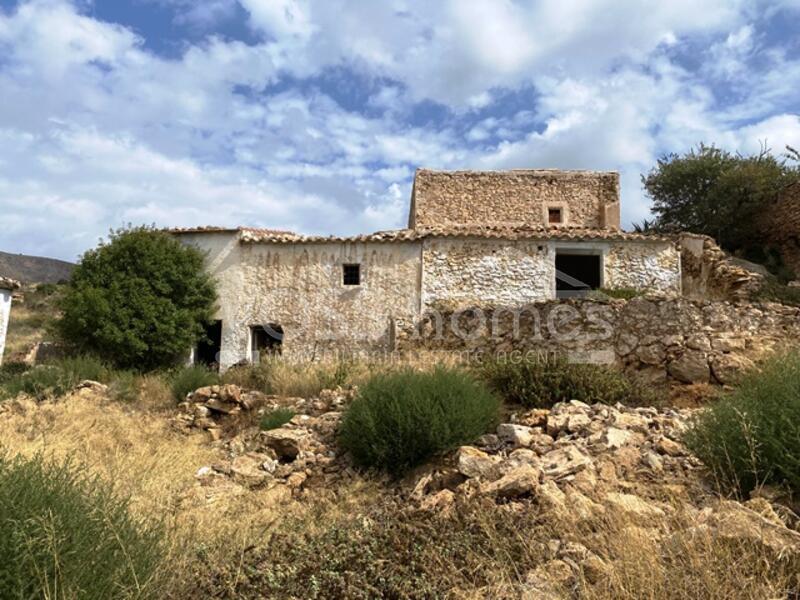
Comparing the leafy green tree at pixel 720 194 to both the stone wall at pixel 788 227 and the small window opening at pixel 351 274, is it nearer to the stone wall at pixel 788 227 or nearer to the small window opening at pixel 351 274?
the stone wall at pixel 788 227

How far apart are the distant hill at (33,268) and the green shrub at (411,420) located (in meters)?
29.6

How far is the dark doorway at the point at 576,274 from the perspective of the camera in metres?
16.2

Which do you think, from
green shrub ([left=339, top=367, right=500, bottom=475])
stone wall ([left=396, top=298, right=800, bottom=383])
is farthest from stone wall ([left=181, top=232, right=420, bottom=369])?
green shrub ([left=339, top=367, right=500, bottom=475])

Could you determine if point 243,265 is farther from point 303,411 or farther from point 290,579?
point 290,579

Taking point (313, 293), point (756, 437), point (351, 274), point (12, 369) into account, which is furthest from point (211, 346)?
point (756, 437)

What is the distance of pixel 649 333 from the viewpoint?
11.5 meters

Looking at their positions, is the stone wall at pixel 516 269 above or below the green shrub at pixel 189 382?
above

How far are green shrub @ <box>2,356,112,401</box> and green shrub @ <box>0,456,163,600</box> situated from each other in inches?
349

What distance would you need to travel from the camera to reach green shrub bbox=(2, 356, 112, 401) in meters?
11.6

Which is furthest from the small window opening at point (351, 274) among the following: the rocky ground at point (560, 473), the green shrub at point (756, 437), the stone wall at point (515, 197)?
the green shrub at point (756, 437)

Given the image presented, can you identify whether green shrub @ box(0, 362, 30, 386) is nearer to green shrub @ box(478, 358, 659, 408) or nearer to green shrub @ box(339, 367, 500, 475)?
green shrub @ box(339, 367, 500, 475)

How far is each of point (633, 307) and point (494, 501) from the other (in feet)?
26.4

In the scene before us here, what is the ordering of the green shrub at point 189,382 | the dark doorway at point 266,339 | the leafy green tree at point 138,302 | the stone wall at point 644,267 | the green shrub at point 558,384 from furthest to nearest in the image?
1. the dark doorway at point 266,339
2. the stone wall at point 644,267
3. the leafy green tree at point 138,302
4. the green shrub at point 189,382
5. the green shrub at point 558,384

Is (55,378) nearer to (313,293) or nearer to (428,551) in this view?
(313,293)
